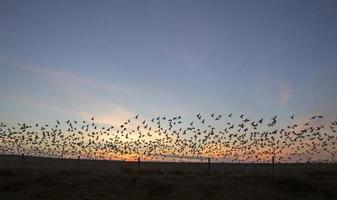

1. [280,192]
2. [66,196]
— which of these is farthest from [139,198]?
[280,192]

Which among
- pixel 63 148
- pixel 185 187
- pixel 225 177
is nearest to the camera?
pixel 185 187

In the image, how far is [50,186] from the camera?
3400 cm

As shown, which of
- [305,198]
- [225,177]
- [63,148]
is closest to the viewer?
[305,198]

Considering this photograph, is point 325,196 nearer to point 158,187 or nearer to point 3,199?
point 158,187

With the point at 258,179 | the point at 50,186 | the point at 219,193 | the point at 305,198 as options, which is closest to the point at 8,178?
the point at 50,186

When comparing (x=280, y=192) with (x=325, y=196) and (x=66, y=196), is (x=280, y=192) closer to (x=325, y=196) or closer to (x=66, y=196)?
(x=325, y=196)

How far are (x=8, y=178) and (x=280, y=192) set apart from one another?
22.4 m

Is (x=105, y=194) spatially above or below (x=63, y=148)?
below

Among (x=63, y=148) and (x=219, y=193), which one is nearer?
(x=219, y=193)

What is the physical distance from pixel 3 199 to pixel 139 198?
986 cm

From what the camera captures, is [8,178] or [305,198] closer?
[305,198]

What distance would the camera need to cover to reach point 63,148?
63875 millimetres

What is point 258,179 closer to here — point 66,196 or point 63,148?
point 66,196

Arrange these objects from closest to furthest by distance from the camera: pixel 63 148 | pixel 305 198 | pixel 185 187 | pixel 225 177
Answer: pixel 305 198
pixel 185 187
pixel 225 177
pixel 63 148
